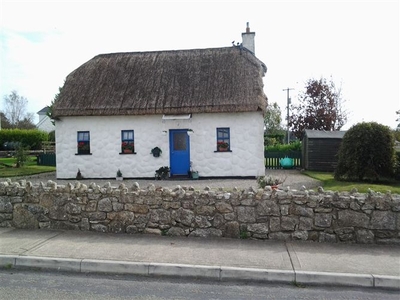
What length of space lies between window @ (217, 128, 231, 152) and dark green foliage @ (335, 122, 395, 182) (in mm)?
5475

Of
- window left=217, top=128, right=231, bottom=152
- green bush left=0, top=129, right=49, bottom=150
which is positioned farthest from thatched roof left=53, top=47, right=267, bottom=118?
green bush left=0, top=129, right=49, bottom=150

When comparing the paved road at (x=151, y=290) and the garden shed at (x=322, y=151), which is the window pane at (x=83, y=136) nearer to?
the paved road at (x=151, y=290)

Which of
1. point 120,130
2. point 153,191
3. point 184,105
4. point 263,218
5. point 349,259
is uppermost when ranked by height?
point 184,105

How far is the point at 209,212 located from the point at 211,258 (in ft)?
4.19

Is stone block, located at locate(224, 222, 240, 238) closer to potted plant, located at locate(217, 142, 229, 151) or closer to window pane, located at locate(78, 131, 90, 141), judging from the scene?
potted plant, located at locate(217, 142, 229, 151)

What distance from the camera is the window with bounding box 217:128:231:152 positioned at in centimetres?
1559

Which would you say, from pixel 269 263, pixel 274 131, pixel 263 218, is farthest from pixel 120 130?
pixel 274 131

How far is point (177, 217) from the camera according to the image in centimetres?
666

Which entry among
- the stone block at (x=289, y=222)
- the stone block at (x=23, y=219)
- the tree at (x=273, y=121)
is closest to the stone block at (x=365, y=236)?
the stone block at (x=289, y=222)

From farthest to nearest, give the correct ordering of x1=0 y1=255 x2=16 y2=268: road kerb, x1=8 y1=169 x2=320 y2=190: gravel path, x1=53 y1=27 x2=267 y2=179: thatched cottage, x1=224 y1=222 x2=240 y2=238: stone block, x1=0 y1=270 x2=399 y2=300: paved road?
x1=53 y1=27 x2=267 y2=179: thatched cottage
x1=8 y1=169 x2=320 y2=190: gravel path
x1=224 y1=222 x2=240 y2=238: stone block
x1=0 y1=255 x2=16 y2=268: road kerb
x1=0 y1=270 x2=399 y2=300: paved road

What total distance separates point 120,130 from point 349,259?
13.0 meters

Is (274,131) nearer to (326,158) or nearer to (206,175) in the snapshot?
(326,158)

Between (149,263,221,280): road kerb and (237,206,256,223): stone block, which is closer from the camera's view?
(149,263,221,280): road kerb

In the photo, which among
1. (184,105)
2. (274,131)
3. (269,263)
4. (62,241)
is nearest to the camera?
(269,263)
